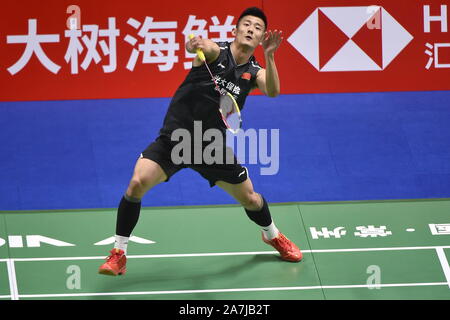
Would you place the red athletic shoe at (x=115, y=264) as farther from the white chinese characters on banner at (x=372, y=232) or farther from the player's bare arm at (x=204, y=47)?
the white chinese characters on banner at (x=372, y=232)

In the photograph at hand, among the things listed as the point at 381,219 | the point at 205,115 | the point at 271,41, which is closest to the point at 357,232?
the point at 381,219

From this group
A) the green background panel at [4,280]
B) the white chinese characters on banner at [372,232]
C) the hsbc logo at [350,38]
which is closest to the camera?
the green background panel at [4,280]

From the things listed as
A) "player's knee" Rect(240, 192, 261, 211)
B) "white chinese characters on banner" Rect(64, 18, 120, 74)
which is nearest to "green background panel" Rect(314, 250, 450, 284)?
"player's knee" Rect(240, 192, 261, 211)

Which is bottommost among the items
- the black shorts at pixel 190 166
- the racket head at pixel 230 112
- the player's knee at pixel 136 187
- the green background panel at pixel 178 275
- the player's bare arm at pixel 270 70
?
the green background panel at pixel 178 275

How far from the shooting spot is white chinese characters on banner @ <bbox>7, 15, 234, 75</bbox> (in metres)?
7.16

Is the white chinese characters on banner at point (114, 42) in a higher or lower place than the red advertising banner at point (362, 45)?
higher

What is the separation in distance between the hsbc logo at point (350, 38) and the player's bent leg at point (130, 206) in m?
2.98

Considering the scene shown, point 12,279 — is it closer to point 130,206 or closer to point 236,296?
point 130,206

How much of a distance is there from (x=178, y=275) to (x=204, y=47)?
1.34 metres

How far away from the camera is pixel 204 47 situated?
4.57 m

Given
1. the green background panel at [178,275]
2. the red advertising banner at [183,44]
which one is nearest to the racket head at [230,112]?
the green background panel at [178,275]

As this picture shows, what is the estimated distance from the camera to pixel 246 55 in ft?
15.8

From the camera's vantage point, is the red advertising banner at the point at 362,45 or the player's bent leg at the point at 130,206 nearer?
the player's bent leg at the point at 130,206

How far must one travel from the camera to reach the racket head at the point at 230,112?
4707 millimetres
